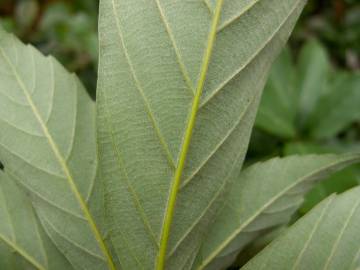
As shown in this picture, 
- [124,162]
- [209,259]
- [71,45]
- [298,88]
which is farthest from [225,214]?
[71,45]

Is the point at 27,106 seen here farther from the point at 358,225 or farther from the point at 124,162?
the point at 358,225

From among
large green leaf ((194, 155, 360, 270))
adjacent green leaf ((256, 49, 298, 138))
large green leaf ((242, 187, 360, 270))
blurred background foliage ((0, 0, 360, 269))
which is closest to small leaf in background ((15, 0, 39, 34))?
blurred background foliage ((0, 0, 360, 269))

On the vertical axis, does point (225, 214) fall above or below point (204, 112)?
below

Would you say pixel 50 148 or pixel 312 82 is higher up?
pixel 50 148

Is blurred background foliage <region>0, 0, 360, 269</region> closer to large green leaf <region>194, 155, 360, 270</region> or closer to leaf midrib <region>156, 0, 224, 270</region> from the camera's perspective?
large green leaf <region>194, 155, 360, 270</region>


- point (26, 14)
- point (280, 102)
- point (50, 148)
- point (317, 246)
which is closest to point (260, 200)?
point (317, 246)

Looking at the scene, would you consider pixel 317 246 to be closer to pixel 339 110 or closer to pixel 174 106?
pixel 174 106

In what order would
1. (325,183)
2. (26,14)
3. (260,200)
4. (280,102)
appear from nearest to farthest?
(260,200) < (325,183) < (280,102) < (26,14)
